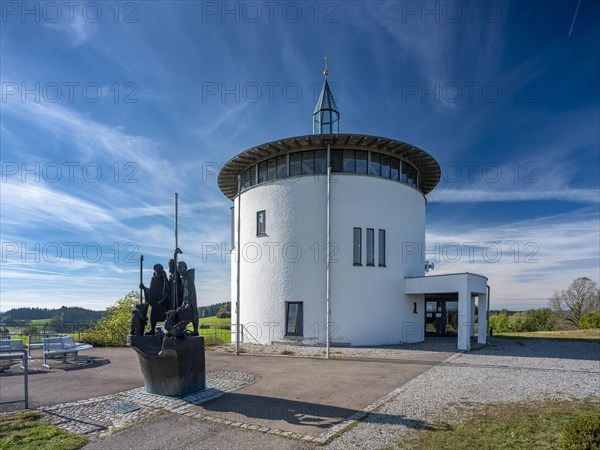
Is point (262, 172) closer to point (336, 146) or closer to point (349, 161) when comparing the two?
point (336, 146)

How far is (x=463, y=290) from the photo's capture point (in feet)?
55.8

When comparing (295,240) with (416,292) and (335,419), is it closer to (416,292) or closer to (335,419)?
(416,292)

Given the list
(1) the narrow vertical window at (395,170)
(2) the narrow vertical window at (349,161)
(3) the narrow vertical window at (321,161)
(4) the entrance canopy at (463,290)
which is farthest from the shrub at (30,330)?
(1) the narrow vertical window at (395,170)

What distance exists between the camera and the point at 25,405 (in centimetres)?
773

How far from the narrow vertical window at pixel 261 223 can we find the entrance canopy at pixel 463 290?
8189 millimetres

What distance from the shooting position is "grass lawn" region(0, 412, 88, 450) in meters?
5.65

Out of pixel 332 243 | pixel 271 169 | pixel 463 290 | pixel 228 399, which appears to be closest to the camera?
pixel 228 399

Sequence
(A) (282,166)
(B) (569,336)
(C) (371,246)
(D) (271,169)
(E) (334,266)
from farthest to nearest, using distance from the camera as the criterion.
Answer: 1. (B) (569,336)
2. (D) (271,169)
3. (A) (282,166)
4. (C) (371,246)
5. (E) (334,266)

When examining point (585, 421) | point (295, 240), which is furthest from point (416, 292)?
point (585, 421)

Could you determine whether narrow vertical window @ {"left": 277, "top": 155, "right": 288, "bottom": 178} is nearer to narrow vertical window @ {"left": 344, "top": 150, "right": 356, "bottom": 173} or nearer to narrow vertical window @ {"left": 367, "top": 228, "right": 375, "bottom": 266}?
narrow vertical window @ {"left": 344, "top": 150, "right": 356, "bottom": 173}

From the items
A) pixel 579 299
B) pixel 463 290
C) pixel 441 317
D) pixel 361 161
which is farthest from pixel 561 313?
pixel 361 161

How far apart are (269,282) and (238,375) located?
29.4 ft

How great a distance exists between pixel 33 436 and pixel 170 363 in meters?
2.72

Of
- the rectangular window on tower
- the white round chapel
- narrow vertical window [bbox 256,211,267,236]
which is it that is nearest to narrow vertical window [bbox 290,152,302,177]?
the white round chapel
